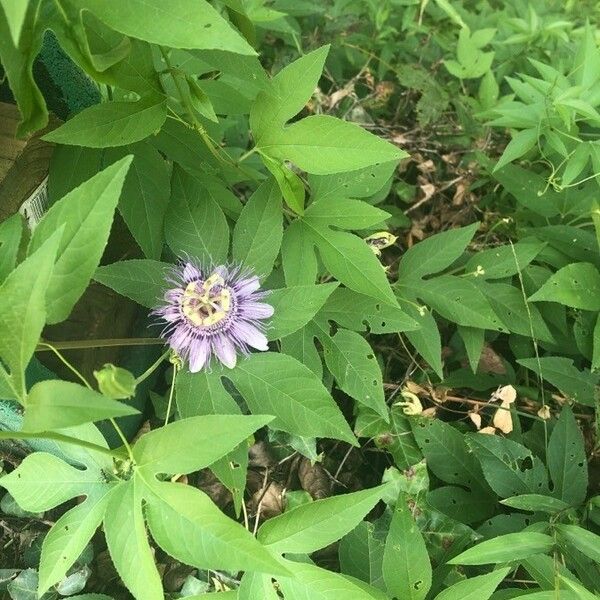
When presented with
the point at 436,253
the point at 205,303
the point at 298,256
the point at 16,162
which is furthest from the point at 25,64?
the point at 436,253

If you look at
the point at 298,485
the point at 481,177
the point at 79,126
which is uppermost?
the point at 79,126

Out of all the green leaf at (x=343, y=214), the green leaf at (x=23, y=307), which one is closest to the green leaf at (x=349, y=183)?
the green leaf at (x=343, y=214)

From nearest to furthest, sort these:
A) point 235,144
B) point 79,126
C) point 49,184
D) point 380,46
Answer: point 79,126, point 49,184, point 235,144, point 380,46

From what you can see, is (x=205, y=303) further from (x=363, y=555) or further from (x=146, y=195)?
(x=363, y=555)

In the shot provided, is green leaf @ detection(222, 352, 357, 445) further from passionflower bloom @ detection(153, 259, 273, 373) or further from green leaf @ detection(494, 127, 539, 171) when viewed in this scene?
green leaf @ detection(494, 127, 539, 171)

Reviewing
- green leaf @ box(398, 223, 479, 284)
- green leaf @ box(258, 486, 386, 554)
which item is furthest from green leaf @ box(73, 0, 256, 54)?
green leaf @ box(398, 223, 479, 284)

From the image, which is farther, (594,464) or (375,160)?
(594,464)

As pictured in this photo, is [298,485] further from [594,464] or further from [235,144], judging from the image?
[235,144]

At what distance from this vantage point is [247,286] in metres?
0.91

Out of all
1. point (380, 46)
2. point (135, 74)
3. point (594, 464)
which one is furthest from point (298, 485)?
point (380, 46)

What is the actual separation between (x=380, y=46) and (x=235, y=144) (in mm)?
560

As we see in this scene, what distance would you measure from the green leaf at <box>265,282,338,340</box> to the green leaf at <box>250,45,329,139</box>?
0.76 ft

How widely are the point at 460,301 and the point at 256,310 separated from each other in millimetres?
483

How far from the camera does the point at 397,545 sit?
0.96m
